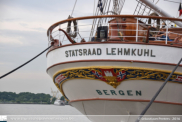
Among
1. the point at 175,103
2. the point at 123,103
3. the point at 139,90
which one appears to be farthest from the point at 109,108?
the point at 175,103

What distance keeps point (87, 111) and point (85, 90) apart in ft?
4.65

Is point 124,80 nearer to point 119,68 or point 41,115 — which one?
point 119,68

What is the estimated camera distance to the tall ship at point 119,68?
35.5 feet

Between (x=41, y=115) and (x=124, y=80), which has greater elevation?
(x=124, y=80)

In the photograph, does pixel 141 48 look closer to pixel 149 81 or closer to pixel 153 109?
pixel 149 81

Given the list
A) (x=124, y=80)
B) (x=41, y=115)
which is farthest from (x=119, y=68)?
(x=41, y=115)

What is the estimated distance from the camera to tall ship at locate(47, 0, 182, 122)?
1081 centimetres

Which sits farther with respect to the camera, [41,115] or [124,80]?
[41,115]

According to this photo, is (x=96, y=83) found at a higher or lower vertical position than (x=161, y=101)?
higher

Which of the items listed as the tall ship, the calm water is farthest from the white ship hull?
the calm water

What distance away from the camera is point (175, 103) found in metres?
11.6

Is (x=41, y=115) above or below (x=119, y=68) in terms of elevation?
below

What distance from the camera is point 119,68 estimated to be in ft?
35.7

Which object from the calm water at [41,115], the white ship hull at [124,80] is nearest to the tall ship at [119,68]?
the white ship hull at [124,80]
